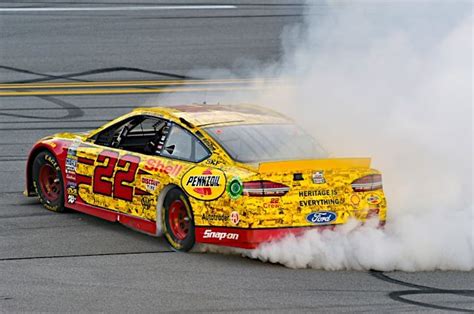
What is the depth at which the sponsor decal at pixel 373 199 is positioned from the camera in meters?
9.24

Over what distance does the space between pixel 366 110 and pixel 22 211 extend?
3498mm

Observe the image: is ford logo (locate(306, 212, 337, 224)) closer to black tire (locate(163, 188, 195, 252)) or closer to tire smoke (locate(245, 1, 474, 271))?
tire smoke (locate(245, 1, 474, 271))

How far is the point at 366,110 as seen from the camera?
11.0 m

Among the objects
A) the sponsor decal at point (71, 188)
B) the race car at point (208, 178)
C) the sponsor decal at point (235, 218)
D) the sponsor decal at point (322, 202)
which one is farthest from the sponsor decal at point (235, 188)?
the sponsor decal at point (71, 188)

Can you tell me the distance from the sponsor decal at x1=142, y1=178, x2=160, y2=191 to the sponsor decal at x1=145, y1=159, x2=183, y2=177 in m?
0.10

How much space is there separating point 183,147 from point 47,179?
2065 millimetres

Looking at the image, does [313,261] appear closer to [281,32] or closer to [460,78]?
[460,78]

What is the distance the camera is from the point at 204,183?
9.16 m

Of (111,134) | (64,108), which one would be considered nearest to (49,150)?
(111,134)

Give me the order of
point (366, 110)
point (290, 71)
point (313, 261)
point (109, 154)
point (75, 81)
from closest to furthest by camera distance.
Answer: point (313, 261) → point (109, 154) → point (366, 110) → point (290, 71) → point (75, 81)

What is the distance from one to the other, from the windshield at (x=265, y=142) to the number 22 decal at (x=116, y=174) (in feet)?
2.72

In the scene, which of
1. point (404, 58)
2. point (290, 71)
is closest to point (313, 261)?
point (404, 58)

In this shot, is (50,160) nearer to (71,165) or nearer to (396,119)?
(71,165)

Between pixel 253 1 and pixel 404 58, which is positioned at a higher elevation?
pixel 253 1
